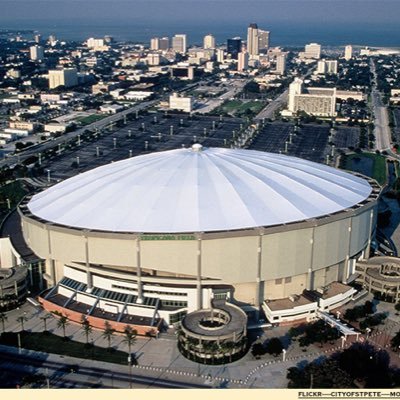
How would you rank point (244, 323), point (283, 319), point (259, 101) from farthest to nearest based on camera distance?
1. point (259, 101)
2. point (283, 319)
3. point (244, 323)

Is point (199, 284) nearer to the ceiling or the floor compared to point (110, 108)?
nearer to the floor

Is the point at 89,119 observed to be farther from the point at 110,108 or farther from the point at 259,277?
the point at 259,277

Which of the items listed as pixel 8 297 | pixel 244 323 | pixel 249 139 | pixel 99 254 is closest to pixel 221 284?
pixel 244 323

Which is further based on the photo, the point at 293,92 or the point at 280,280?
the point at 293,92

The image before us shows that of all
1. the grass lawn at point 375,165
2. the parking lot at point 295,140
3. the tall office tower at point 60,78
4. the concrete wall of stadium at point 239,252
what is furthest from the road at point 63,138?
the grass lawn at point 375,165

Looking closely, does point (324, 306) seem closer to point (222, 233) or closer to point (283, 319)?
point (283, 319)

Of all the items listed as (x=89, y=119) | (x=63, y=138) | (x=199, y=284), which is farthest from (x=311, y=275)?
(x=89, y=119)
